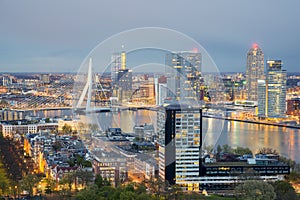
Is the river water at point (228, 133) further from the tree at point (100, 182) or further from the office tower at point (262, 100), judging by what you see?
the office tower at point (262, 100)

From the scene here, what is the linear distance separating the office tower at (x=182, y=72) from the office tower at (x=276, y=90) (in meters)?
8.30

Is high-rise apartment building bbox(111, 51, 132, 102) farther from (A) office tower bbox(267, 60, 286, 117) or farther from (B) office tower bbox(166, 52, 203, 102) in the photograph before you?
(A) office tower bbox(267, 60, 286, 117)

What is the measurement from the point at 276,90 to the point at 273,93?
0.16m

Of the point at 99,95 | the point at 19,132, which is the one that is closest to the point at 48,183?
the point at 99,95

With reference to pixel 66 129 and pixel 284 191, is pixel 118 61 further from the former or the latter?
pixel 66 129

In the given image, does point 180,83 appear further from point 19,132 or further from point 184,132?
point 19,132

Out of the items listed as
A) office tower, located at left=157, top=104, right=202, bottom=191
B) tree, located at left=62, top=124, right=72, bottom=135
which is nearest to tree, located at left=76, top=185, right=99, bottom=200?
office tower, located at left=157, top=104, right=202, bottom=191

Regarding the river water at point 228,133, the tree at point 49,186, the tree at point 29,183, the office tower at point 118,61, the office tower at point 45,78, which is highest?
the office tower at point 45,78

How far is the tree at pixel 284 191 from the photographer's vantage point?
341 centimetres

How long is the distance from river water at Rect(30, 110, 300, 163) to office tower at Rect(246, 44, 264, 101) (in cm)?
393

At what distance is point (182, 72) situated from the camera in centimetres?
299

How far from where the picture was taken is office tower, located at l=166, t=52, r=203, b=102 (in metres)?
2.72

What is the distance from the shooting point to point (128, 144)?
13.5 feet

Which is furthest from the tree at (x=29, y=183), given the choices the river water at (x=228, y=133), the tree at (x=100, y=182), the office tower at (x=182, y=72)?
the office tower at (x=182, y=72)
